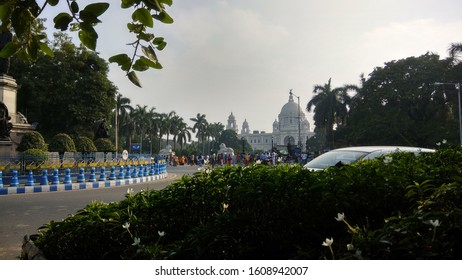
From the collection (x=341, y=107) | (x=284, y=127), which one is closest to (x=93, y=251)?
(x=341, y=107)

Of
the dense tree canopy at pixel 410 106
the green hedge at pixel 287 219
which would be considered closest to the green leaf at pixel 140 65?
the green hedge at pixel 287 219

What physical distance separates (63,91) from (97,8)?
31472mm

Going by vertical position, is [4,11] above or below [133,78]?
above

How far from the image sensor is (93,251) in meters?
2.76

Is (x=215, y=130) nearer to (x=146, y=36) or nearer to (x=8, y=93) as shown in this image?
(x=8, y=93)

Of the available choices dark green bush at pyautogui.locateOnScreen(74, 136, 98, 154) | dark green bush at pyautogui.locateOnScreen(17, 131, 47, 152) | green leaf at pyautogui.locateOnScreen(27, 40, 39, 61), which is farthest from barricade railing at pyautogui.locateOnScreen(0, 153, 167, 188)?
green leaf at pyautogui.locateOnScreen(27, 40, 39, 61)

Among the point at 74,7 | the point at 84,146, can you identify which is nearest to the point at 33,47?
the point at 74,7

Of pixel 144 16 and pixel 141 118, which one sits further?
pixel 141 118

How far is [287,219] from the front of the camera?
2.23m

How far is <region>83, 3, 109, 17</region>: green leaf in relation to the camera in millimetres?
1805

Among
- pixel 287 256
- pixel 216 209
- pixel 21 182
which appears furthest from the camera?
pixel 21 182

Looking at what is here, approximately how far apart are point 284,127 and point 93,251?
111 metres

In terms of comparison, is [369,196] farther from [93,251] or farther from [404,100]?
[404,100]

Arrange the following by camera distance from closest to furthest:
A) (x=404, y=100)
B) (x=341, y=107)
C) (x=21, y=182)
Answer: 1. (x=21, y=182)
2. (x=404, y=100)
3. (x=341, y=107)
